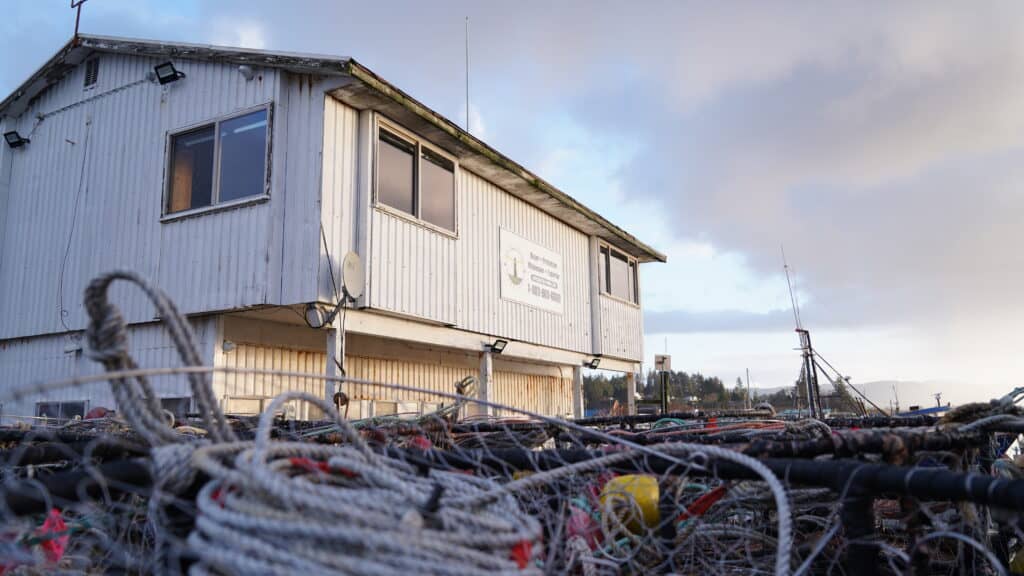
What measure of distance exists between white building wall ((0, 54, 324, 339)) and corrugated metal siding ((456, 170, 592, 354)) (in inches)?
116

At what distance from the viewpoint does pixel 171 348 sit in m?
8.23

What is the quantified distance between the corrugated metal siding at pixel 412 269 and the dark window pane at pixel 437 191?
267 millimetres

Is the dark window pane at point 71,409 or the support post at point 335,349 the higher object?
the support post at point 335,349

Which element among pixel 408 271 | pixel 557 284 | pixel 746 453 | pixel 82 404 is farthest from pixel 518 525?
pixel 557 284

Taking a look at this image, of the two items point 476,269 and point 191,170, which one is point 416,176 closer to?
point 476,269

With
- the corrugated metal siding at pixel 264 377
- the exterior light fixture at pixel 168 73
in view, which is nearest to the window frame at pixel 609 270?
the corrugated metal siding at pixel 264 377

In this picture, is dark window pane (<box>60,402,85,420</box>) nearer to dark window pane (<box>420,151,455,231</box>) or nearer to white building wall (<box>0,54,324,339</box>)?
white building wall (<box>0,54,324,339</box>)

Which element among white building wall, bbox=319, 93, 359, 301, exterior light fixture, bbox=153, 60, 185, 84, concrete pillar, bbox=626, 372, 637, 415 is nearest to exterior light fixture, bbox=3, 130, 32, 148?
exterior light fixture, bbox=153, 60, 185, 84

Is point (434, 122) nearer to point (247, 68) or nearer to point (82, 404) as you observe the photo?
point (247, 68)

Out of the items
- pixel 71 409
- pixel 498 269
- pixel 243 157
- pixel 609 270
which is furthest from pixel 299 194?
pixel 609 270

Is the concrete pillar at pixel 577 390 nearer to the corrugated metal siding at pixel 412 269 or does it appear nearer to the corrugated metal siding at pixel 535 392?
the corrugated metal siding at pixel 535 392

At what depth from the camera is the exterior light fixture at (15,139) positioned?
10570 millimetres

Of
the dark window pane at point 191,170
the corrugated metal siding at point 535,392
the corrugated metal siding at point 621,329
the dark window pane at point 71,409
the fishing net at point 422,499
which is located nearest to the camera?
the fishing net at point 422,499

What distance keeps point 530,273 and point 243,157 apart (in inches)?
217
